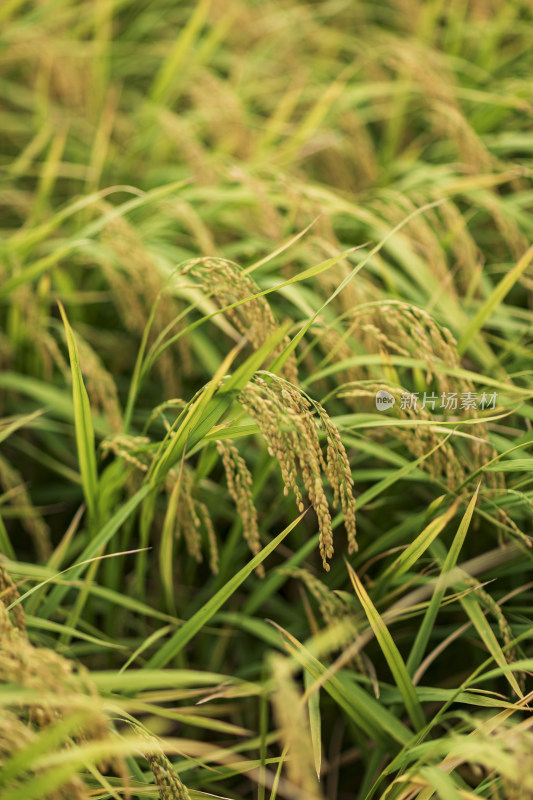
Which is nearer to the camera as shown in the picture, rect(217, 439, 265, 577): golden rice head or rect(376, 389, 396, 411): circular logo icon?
rect(217, 439, 265, 577): golden rice head

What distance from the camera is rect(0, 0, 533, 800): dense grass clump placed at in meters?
1.02

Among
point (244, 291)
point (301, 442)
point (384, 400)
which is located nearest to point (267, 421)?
point (301, 442)

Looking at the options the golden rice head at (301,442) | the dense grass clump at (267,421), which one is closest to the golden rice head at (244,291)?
the dense grass clump at (267,421)

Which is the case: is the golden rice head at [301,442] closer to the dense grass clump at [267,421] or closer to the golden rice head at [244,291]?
the dense grass clump at [267,421]

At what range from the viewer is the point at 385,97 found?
8.30 ft

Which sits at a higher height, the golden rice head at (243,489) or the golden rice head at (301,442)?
the golden rice head at (301,442)

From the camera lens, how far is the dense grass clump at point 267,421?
3.35 feet

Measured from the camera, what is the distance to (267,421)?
97 centimetres

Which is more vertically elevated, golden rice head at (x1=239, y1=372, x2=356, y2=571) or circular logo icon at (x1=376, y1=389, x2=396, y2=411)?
golden rice head at (x1=239, y1=372, x2=356, y2=571)

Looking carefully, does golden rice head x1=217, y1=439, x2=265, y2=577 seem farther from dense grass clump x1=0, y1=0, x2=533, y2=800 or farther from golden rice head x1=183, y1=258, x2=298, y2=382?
golden rice head x1=183, y1=258, x2=298, y2=382

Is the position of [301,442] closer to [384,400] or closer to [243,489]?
[243,489]

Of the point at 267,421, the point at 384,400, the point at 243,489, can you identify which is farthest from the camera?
the point at 384,400

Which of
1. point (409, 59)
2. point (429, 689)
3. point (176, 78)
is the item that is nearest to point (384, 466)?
point (429, 689)

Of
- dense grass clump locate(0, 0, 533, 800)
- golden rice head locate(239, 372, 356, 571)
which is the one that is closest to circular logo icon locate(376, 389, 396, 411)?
dense grass clump locate(0, 0, 533, 800)
